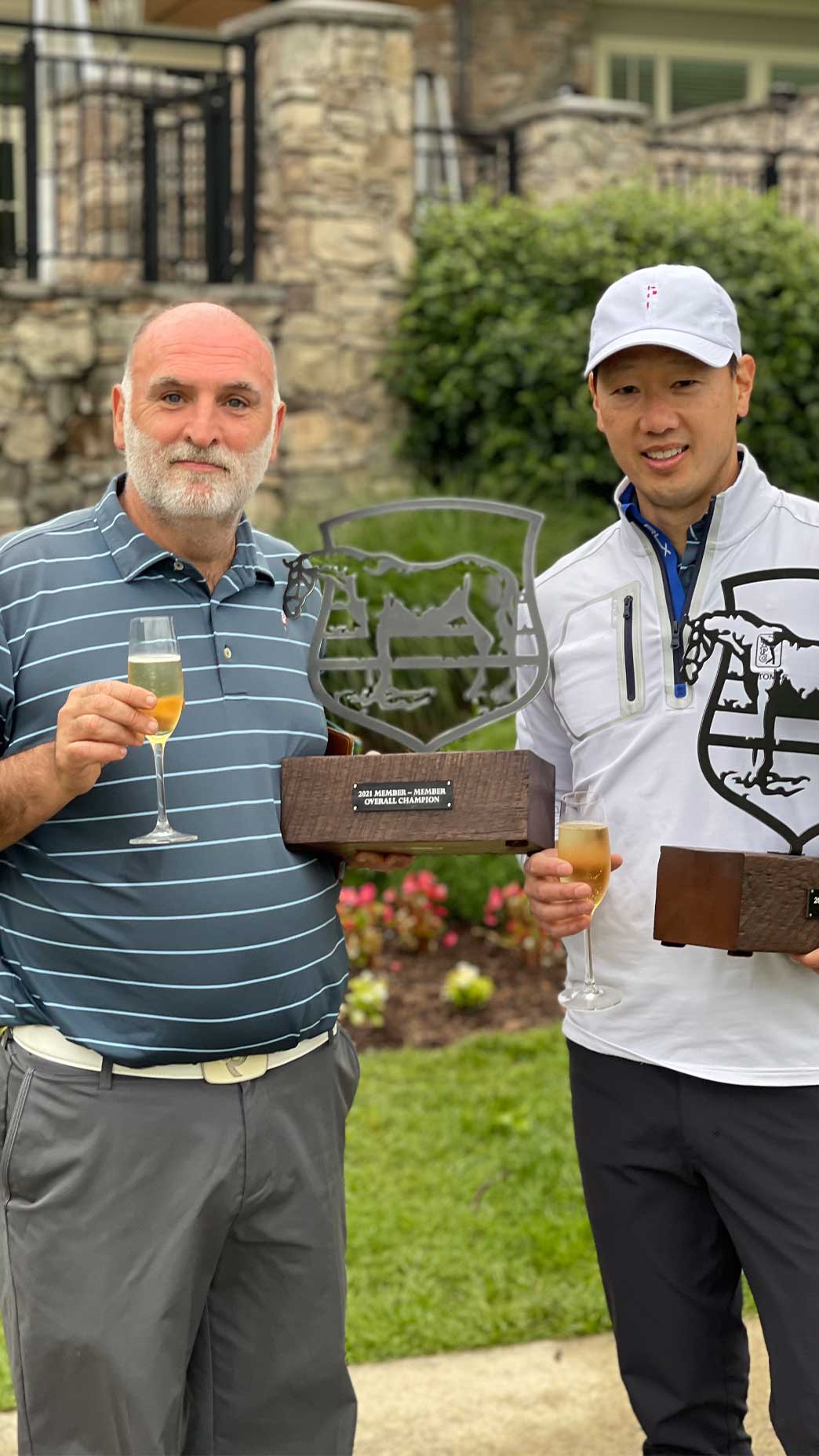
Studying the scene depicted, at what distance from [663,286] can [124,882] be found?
1289 mm

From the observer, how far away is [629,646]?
2.70m

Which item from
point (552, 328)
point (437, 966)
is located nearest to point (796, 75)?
point (552, 328)

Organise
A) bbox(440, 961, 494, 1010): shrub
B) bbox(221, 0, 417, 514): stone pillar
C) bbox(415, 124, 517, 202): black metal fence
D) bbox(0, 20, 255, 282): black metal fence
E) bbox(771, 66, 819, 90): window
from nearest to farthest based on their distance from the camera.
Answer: bbox(440, 961, 494, 1010): shrub
bbox(221, 0, 417, 514): stone pillar
bbox(0, 20, 255, 282): black metal fence
bbox(415, 124, 517, 202): black metal fence
bbox(771, 66, 819, 90): window

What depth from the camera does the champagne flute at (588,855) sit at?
100 inches

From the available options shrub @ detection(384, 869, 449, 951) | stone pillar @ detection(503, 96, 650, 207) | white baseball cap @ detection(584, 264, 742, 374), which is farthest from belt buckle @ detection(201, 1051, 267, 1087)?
stone pillar @ detection(503, 96, 650, 207)

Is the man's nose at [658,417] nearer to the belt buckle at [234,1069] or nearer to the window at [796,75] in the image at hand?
the belt buckle at [234,1069]

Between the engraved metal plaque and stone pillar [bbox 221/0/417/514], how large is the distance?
24.3ft

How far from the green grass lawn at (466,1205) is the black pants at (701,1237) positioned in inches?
54.1

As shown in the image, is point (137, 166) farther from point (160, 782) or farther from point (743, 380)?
point (160, 782)

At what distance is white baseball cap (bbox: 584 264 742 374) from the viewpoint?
262 cm

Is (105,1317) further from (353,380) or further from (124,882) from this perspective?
(353,380)

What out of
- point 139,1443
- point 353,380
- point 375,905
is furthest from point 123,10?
point 139,1443

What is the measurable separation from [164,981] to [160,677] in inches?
19.2

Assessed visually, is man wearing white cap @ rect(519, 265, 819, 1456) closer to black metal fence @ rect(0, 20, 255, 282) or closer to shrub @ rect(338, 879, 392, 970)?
shrub @ rect(338, 879, 392, 970)
